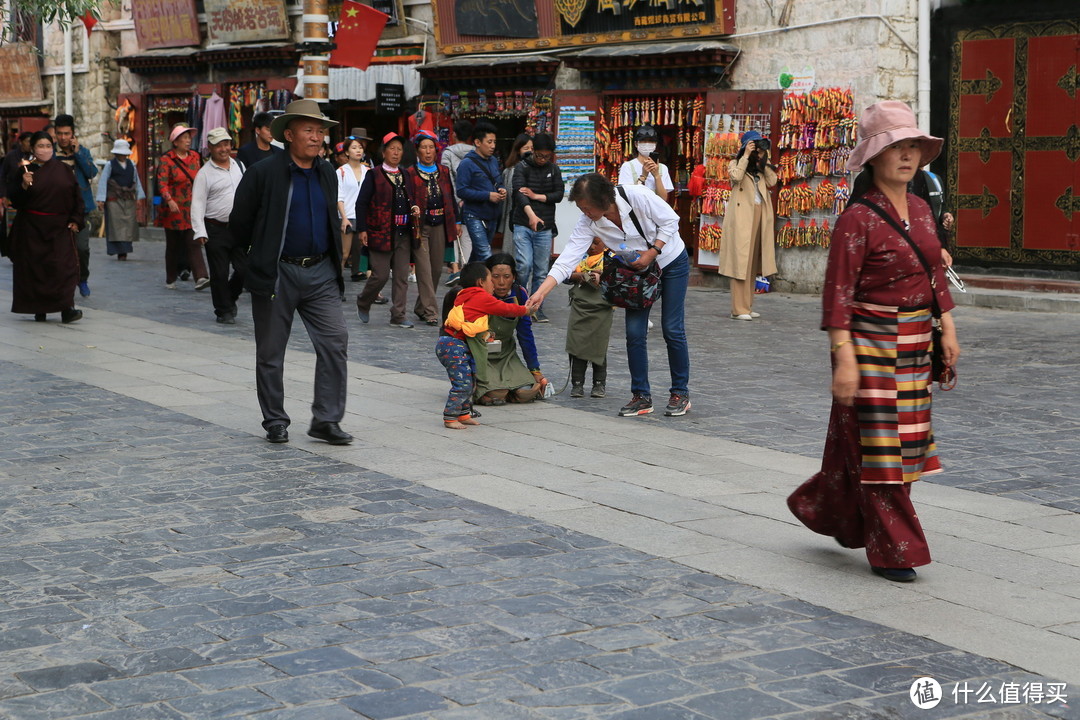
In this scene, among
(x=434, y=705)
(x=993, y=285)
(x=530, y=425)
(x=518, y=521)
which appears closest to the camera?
(x=434, y=705)

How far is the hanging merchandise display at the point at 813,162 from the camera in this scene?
1669cm

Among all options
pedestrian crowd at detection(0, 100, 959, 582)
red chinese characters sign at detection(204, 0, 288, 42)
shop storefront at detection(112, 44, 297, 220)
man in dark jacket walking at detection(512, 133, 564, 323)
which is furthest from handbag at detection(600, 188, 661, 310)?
red chinese characters sign at detection(204, 0, 288, 42)

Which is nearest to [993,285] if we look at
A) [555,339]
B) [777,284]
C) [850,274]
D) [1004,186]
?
[1004,186]

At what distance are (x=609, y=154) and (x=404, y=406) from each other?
11.1 m

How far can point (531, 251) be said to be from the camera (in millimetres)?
13930

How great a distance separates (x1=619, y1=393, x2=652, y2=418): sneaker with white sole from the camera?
907cm

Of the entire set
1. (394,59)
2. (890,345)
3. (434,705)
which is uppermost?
(394,59)

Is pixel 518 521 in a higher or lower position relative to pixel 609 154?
lower

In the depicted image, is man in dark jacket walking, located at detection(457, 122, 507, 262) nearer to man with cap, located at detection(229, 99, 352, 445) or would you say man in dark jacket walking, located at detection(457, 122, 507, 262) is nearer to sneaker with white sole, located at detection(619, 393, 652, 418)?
sneaker with white sole, located at detection(619, 393, 652, 418)

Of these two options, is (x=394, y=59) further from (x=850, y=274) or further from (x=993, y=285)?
(x=850, y=274)

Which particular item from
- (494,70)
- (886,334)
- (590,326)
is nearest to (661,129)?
(494,70)

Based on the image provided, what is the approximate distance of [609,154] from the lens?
19797 millimetres

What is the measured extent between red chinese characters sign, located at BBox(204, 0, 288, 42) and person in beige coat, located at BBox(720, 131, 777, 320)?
1286 centimetres

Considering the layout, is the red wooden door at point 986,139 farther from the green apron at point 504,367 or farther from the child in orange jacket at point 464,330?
the child in orange jacket at point 464,330
